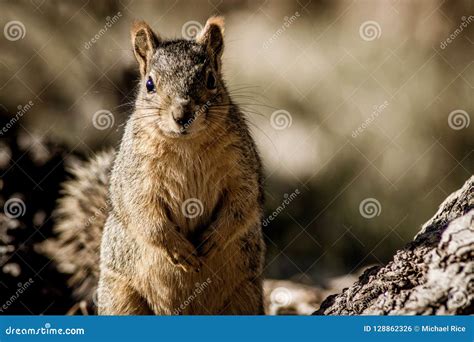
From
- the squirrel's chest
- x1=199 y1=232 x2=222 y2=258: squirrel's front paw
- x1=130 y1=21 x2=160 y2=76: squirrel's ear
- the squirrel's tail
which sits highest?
x1=130 y1=21 x2=160 y2=76: squirrel's ear

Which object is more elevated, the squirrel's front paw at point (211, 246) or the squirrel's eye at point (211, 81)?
the squirrel's eye at point (211, 81)

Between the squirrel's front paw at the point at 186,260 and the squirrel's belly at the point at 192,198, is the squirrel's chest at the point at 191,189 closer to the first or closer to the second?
the squirrel's belly at the point at 192,198

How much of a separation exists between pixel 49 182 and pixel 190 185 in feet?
5.47

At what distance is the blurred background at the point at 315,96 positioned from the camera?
5199mm

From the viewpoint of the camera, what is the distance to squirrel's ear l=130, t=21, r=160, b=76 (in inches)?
135

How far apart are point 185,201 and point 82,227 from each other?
3.77ft

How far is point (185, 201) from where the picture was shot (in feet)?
10.9

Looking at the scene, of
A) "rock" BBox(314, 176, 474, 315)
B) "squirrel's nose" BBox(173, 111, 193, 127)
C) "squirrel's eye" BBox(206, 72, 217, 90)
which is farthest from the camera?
"squirrel's eye" BBox(206, 72, 217, 90)

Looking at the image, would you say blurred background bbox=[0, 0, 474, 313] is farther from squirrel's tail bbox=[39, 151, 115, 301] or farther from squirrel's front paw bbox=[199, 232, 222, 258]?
squirrel's front paw bbox=[199, 232, 222, 258]

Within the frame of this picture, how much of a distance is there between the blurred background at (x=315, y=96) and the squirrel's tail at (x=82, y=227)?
29.5 inches

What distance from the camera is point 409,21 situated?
520cm

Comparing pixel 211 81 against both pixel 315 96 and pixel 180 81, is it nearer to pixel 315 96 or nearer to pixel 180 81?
pixel 180 81

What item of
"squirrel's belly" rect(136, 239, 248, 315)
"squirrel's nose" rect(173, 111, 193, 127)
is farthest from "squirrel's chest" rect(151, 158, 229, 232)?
"squirrel's nose" rect(173, 111, 193, 127)

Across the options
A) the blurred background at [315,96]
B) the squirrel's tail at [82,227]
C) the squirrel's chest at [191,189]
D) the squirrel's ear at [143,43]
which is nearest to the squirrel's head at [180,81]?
the squirrel's ear at [143,43]
